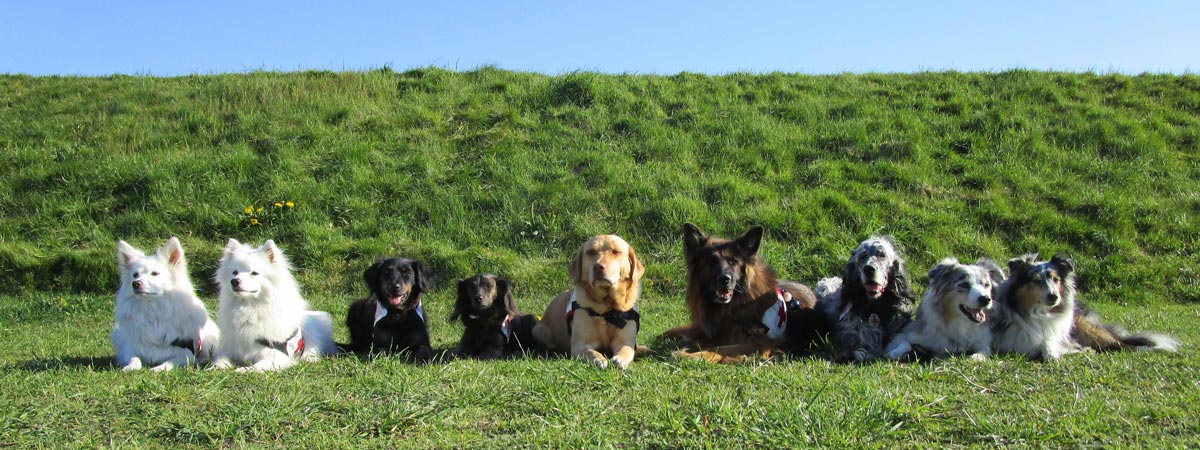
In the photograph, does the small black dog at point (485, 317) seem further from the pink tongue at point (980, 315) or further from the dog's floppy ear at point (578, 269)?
the pink tongue at point (980, 315)

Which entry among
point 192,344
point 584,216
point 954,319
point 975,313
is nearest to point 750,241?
point 954,319

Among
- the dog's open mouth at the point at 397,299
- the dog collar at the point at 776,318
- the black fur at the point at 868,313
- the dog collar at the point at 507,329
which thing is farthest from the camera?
the dog collar at the point at 507,329

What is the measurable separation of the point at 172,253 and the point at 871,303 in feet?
18.3

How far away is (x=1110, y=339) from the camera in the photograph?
21.0 feet

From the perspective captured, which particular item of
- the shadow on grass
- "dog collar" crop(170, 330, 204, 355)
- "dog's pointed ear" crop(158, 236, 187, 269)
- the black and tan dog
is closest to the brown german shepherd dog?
the black and tan dog

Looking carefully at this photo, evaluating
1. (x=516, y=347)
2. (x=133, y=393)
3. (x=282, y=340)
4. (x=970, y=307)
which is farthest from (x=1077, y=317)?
(x=133, y=393)

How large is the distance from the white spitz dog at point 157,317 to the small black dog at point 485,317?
6.33 feet

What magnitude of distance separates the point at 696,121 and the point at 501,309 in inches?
372

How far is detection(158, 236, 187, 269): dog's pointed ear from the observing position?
623 centimetres

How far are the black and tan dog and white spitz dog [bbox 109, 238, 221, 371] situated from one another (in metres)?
2.86

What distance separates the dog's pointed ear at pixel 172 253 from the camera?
245 inches

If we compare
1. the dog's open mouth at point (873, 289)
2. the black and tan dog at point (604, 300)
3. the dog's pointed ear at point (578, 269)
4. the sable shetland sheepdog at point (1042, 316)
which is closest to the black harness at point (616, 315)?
the black and tan dog at point (604, 300)

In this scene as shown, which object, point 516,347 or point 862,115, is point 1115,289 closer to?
point 862,115

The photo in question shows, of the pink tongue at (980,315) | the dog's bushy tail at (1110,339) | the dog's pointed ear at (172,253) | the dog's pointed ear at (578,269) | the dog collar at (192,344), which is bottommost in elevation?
the dog's bushy tail at (1110,339)
